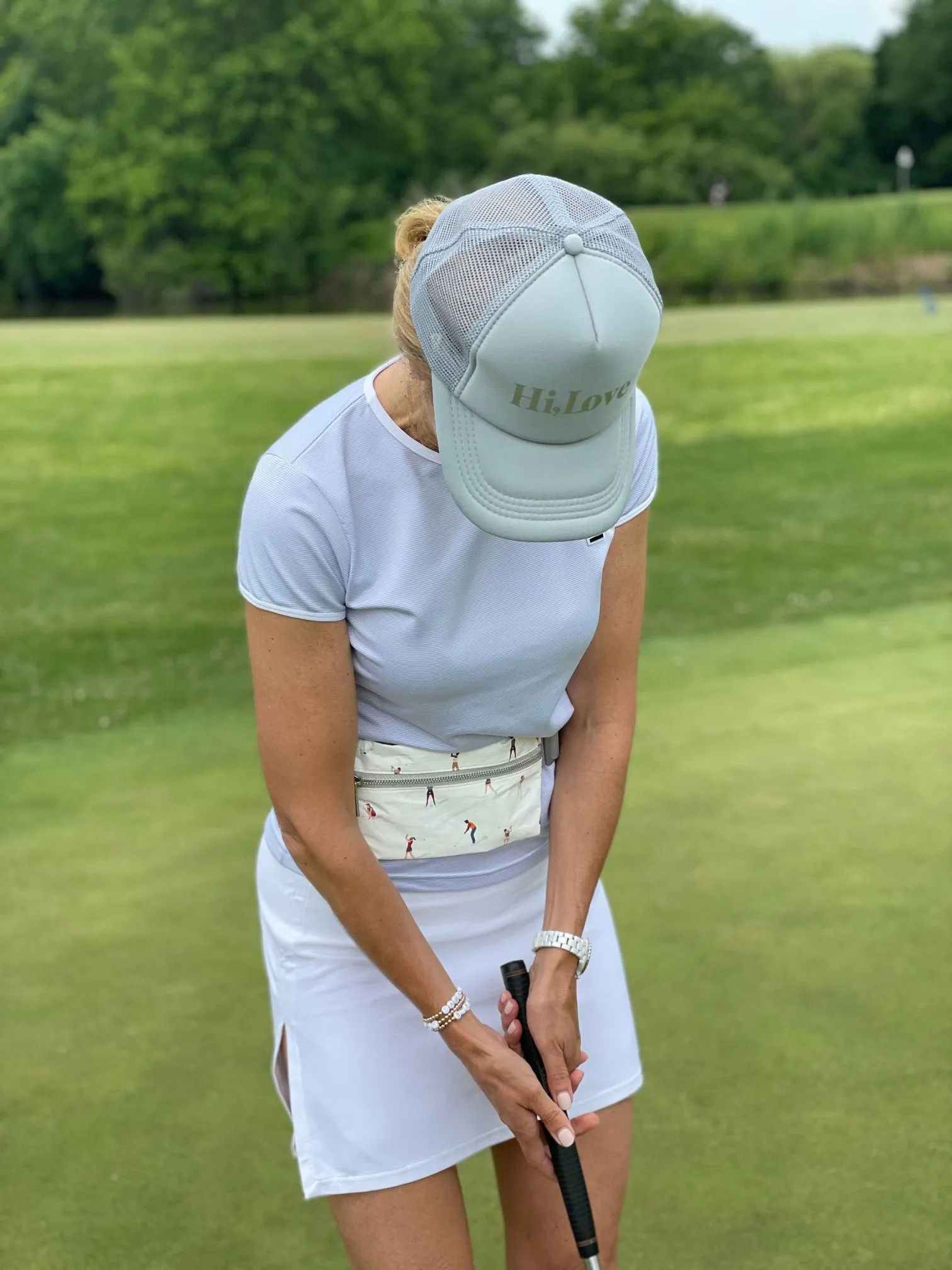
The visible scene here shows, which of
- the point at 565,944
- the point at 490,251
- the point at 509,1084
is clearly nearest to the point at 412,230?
the point at 490,251

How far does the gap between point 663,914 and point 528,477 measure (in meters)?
1.90

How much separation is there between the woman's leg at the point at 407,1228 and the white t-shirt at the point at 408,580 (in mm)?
452

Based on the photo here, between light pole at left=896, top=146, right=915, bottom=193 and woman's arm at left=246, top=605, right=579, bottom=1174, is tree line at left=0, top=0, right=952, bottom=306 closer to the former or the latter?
light pole at left=896, top=146, right=915, bottom=193

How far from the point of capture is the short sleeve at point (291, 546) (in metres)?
1.30

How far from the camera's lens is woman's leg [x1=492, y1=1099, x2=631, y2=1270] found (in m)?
1.54

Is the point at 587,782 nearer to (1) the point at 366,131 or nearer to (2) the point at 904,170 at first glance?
(1) the point at 366,131

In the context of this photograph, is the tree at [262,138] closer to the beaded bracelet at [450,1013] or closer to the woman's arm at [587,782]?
the woman's arm at [587,782]

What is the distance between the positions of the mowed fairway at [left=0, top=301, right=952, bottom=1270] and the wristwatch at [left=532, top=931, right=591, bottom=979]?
0.69 metres

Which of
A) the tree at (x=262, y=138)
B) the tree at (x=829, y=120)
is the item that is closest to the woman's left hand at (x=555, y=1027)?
the tree at (x=262, y=138)

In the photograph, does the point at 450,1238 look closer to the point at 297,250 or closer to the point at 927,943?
the point at 927,943

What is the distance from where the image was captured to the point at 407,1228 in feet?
4.79

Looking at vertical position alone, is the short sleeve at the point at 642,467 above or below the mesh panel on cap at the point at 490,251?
below

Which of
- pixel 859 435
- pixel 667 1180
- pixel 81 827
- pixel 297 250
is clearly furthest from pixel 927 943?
pixel 297 250

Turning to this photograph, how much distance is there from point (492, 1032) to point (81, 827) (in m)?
2.53
